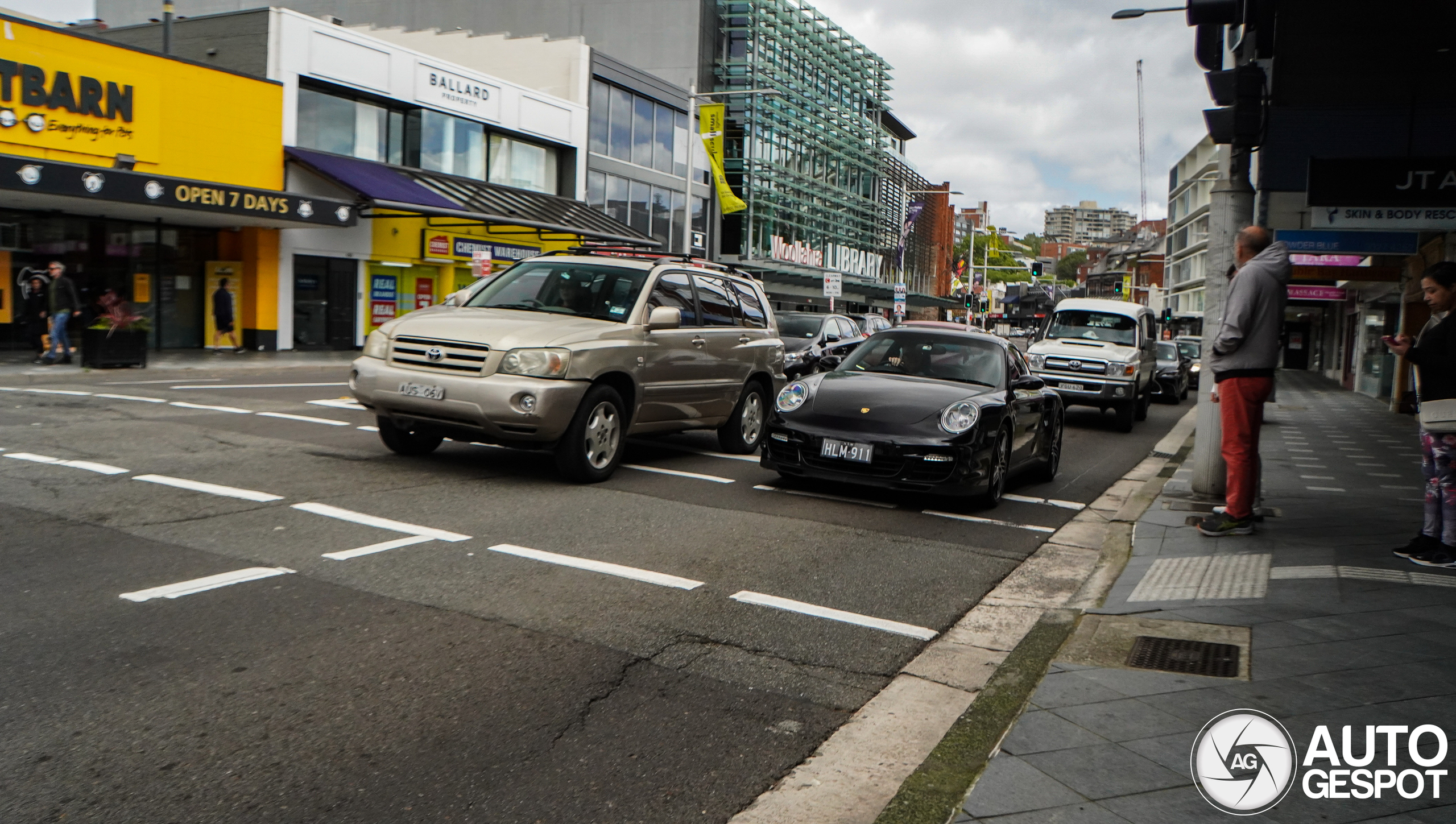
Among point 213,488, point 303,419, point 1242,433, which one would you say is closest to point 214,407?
point 303,419

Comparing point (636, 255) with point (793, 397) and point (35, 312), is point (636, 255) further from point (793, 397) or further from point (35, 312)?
point (35, 312)

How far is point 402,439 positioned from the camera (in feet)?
31.0

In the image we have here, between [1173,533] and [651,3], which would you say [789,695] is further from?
[651,3]

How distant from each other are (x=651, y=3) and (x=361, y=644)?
4773 centimetres

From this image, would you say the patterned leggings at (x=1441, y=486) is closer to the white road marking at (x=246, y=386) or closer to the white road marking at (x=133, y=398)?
the white road marking at (x=133, y=398)

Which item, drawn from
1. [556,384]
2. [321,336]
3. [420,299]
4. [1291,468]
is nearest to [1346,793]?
[556,384]

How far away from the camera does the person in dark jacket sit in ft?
73.7

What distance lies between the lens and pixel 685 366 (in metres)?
10.0

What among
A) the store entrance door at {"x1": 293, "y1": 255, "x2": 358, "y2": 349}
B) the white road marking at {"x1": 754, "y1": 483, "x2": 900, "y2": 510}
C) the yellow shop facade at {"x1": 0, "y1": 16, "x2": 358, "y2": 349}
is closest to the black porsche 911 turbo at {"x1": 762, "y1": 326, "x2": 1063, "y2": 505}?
the white road marking at {"x1": 754, "y1": 483, "x2": 900, "y2": 510}

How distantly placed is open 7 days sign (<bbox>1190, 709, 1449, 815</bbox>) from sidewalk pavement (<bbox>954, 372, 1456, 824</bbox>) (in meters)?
0.02

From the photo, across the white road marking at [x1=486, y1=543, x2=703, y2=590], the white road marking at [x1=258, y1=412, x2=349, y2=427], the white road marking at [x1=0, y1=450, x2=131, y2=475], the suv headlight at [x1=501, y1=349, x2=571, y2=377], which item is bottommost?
the white road marking at [x1=486, y1=543, x2=703, y2=590]

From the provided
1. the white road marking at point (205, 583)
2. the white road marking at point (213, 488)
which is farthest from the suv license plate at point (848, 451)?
the white road marking at point (205, 583)

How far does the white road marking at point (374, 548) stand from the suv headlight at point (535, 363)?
2.06m

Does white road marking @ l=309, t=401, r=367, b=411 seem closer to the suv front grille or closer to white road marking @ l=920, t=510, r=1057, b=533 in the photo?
the suv front grille
